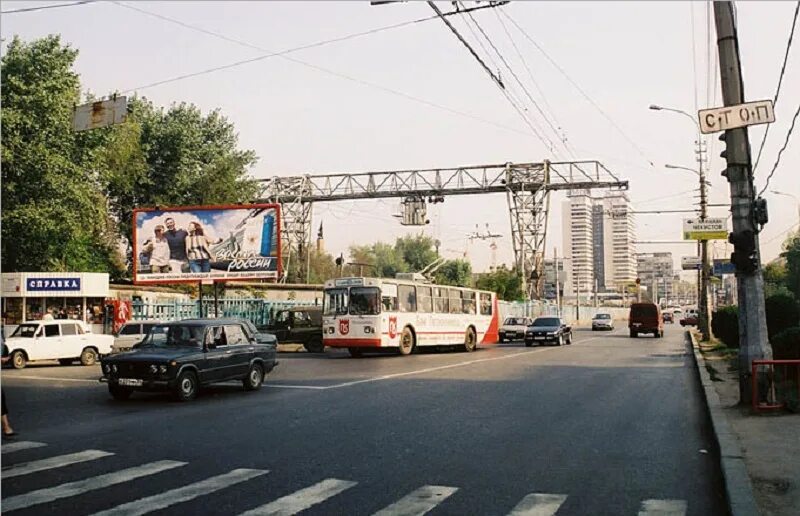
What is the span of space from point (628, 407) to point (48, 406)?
10.6 meters

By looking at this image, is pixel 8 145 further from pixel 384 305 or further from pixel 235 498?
pixel 235 498

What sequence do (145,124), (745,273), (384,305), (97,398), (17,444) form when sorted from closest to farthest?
(17,444) < (745,273) < (97,398) < (384,305) < (145,124)

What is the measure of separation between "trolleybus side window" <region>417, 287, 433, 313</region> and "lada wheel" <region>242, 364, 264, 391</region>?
14439 millimetres

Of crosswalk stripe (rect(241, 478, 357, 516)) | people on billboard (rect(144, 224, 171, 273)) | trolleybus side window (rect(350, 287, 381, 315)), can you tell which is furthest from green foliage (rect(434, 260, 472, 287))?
crosswalk stripe (rect(241, 478, 357, 516))

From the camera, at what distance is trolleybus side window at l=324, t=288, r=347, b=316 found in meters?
29.4

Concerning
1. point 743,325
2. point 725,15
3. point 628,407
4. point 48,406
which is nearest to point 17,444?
point 48,406

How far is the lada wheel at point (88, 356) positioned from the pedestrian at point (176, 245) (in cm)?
857

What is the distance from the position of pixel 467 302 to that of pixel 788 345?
20.4m

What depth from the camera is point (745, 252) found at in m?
13.3

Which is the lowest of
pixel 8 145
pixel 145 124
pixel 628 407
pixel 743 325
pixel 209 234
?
pixel 628 407

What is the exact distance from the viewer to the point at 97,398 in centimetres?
1597

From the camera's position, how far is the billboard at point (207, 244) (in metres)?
34.8

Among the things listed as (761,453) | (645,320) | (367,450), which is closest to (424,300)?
(367,450)

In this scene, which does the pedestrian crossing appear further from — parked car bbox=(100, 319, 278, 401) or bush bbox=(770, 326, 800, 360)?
bush bbox=(770, 326, 800, 360)
